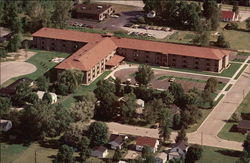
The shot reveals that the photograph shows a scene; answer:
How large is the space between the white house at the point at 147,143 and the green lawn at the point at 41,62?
856 inches

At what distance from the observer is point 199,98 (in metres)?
72.1

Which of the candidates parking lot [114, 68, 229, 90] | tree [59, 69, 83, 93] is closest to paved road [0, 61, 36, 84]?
tree [59, 69, 83, 93]

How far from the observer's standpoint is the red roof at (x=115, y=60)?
279 feet

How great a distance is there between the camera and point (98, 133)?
205ft

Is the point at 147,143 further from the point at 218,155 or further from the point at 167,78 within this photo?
the point at 167,78

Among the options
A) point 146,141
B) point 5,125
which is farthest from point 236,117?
point 5,125

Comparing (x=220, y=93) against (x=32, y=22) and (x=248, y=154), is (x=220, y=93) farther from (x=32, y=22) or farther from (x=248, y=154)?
(x=32, y=22)

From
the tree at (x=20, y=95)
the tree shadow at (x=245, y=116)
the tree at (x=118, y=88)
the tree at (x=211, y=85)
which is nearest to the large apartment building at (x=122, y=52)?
the tree at (x=118, y=88)

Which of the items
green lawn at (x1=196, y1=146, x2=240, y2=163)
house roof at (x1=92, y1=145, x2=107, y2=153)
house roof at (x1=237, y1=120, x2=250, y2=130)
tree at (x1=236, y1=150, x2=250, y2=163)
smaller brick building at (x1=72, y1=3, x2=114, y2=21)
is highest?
smaller brick building at (x1=72, y1=3, x2=114, y2=21)

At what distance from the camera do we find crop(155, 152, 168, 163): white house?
60.1 meters

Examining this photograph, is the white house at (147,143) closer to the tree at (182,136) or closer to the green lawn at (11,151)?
the tree at (182,136)

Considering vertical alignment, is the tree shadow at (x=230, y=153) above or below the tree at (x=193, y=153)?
below

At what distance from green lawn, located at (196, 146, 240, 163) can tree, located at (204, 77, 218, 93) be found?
12.9m

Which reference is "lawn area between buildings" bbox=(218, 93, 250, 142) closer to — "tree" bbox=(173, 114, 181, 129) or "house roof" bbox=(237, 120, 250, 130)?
"house roof" bbox=(237, 120, 250, 130)
